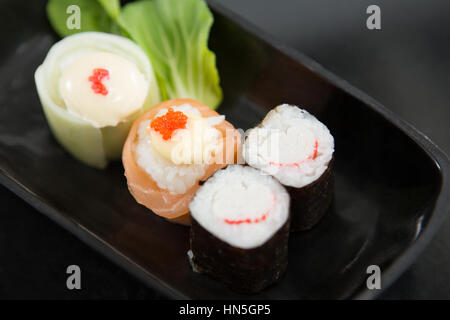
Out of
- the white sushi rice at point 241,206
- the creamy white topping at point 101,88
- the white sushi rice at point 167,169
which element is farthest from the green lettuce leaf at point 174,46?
the white sushi rice at point 241,206

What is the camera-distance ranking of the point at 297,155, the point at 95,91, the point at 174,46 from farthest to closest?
the point at 174,46
the point at 95,91
the point at 297,155

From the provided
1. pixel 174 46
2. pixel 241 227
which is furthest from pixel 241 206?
pixel 174 46

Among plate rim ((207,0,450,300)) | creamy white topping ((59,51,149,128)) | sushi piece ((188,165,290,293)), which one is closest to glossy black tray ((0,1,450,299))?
plate rim ((207,0,450,300))

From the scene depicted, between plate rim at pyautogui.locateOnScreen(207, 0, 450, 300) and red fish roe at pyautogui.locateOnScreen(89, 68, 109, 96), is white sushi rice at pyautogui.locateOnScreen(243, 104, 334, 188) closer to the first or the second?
plate rim at pyautogui.locateOnScreen(207, 0, 450, 300)

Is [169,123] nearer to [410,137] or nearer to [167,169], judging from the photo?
[167,169]

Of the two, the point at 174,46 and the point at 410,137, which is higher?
the point at 410,137

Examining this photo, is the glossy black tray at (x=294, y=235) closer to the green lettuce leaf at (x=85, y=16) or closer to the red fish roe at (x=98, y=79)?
the green lettuce leaf at (x=85, y=16)
